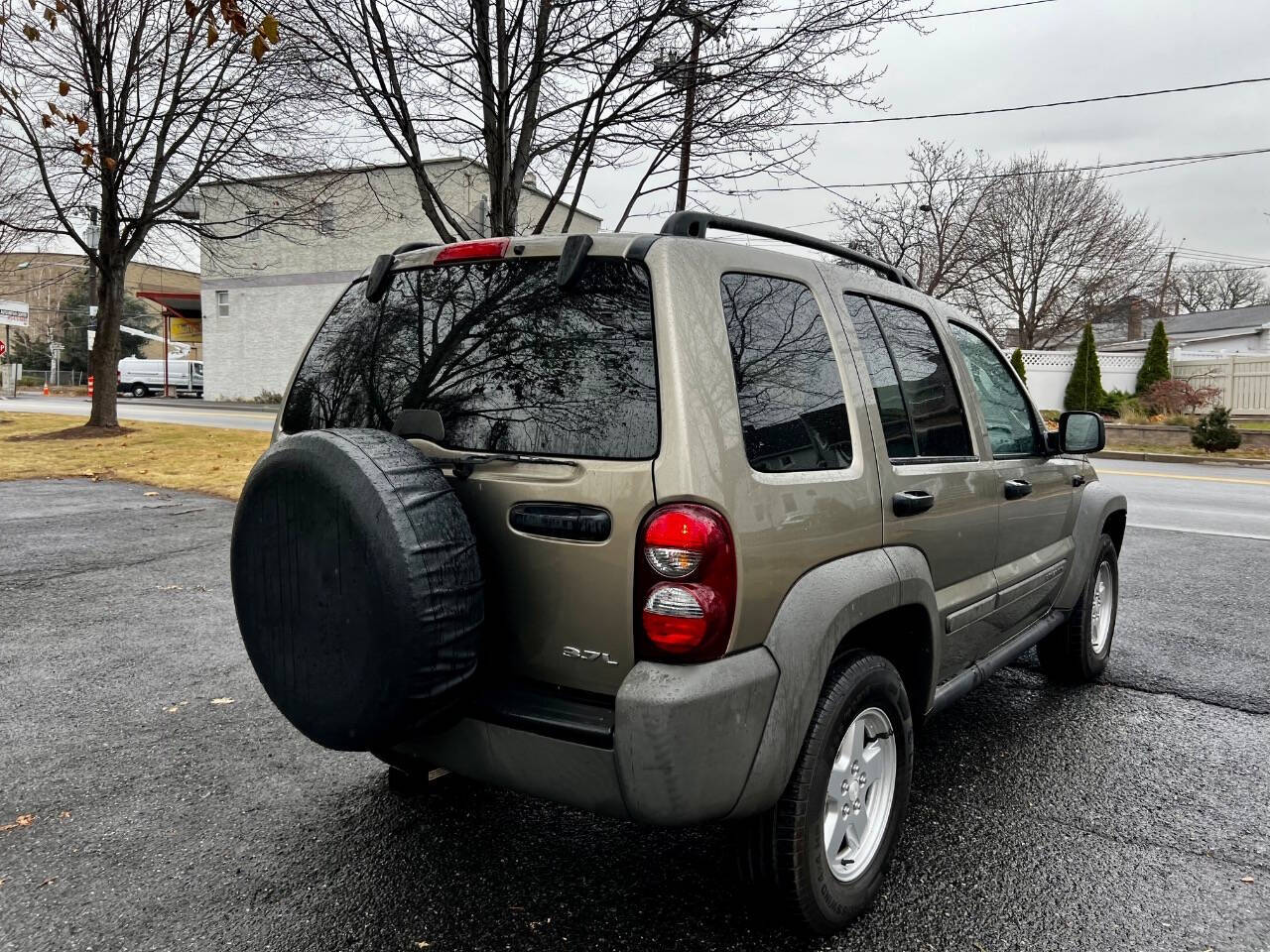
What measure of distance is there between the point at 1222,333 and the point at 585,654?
162 ft

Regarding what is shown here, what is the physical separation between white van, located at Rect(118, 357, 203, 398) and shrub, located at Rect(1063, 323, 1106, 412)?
4057 cm

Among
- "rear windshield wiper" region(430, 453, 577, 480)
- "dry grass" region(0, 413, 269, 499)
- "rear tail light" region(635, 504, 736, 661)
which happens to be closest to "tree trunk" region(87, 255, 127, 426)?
"dry grass" region(0, 413, 269, 499)

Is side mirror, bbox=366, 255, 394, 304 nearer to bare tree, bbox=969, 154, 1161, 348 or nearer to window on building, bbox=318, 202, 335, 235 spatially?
window on building, bbox=318, 202, 335, 235

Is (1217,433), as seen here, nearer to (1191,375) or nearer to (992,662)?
(1191,375)

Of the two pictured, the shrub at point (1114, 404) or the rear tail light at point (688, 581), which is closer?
the rear tail light at point (688, 581)

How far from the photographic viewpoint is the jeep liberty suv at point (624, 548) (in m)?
2.07

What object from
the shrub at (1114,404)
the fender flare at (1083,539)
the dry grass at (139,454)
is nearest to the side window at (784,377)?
the fender flare at (1083,539)

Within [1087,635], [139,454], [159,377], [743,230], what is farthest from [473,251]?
[159,377]

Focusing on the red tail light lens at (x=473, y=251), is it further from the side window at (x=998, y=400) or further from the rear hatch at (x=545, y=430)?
the side window at (x=998, y=400)

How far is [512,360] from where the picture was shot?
2406mm

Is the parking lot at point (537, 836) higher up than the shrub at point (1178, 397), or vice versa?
the shrub at point (1178, 397)

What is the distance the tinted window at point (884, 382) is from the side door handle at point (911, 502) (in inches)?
4.9

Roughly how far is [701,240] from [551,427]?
0.64 m

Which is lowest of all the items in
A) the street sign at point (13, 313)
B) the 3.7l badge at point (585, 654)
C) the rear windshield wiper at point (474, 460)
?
the 3.7l badge at point (585, 654)
